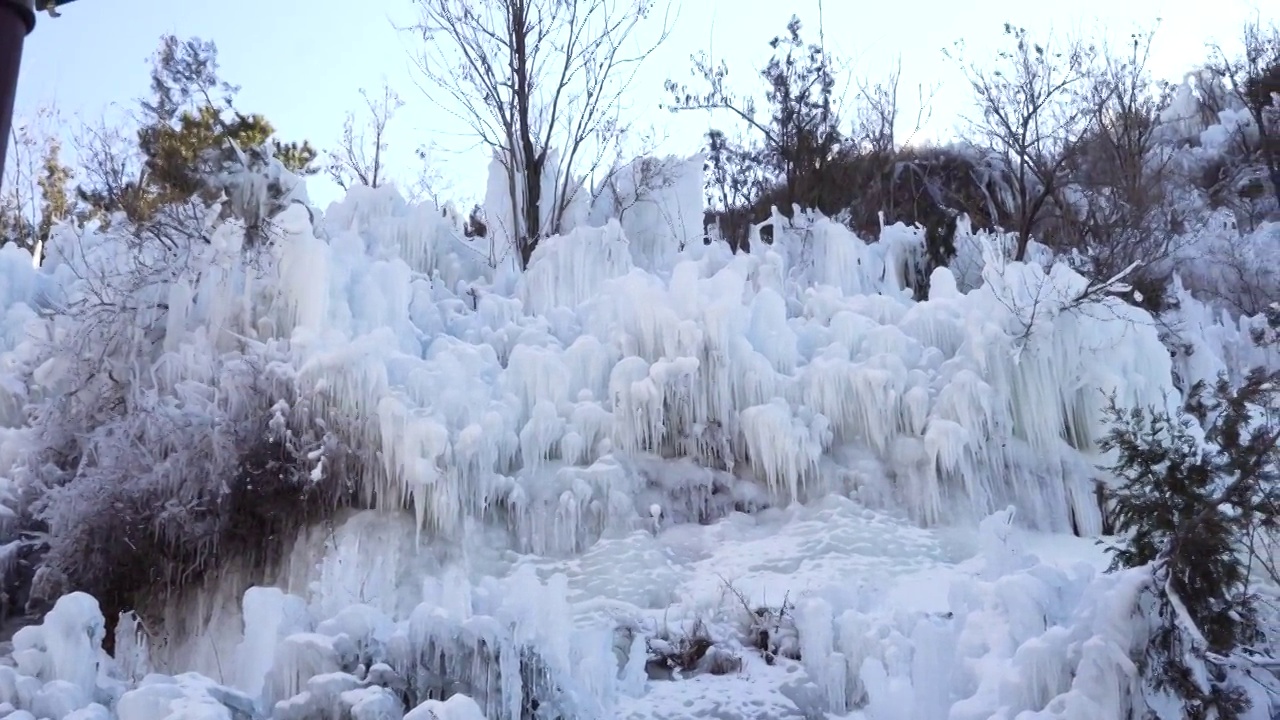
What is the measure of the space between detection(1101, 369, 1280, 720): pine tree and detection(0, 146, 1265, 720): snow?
902 millimetres

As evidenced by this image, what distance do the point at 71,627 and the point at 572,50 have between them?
32.6 ft

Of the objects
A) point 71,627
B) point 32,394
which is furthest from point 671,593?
point 32,394

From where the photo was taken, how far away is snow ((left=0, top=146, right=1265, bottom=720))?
720 cm

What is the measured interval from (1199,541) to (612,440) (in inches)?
164

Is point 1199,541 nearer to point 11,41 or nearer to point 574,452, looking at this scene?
point 574,452

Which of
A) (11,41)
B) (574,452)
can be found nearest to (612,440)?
(574,452)

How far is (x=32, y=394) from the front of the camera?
8.84 metres

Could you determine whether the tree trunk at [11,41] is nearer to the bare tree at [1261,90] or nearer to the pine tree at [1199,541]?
the pine tree at [1199,541]

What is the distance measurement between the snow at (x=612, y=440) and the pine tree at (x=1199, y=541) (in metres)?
0.90

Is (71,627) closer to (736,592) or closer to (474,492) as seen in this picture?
(474,492)

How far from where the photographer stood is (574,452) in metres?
8.26

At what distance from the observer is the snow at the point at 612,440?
7195 mm

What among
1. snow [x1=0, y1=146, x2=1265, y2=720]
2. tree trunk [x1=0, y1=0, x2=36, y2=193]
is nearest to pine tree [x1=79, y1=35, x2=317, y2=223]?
snow [x1=0, y1=146, x2=1265, y2=720]

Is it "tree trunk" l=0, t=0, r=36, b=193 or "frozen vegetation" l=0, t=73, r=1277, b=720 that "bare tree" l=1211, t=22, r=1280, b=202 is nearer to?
"frozen vegetation" l=0, t=73, r=1277, b=720
